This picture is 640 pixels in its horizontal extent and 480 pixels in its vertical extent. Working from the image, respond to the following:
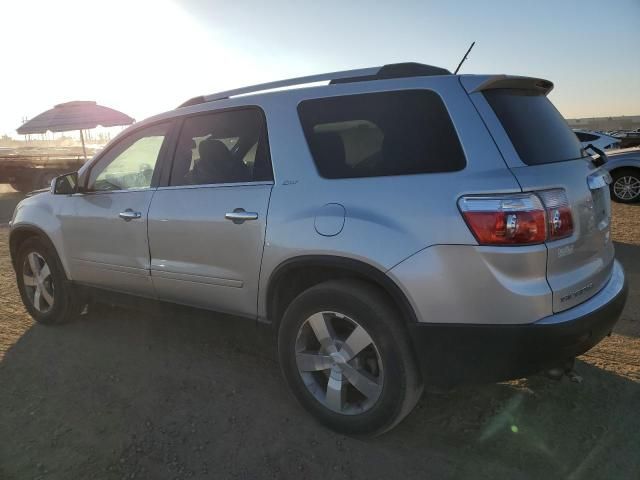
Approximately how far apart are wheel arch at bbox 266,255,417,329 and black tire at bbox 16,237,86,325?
86.0 inches

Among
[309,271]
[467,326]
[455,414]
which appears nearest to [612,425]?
[455,414]

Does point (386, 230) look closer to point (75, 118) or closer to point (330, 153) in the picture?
point (330, 153)

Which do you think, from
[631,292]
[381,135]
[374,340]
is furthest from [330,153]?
[631,292]

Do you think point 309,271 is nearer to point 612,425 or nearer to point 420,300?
point 420,300

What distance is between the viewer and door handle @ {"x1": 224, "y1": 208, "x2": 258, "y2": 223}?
274 cm

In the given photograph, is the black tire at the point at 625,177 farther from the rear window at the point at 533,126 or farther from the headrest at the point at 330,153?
the headrest at the point at 330,153

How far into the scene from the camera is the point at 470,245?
2066 millimetres

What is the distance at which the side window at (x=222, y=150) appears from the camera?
2918 mm

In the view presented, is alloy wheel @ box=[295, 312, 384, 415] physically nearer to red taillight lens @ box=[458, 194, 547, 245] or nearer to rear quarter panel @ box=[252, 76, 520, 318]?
rear quarter panel @ box=[252, 76, 520, 318]

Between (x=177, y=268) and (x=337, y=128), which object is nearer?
(x=337, y=128)

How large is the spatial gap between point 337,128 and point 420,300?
1.07 m

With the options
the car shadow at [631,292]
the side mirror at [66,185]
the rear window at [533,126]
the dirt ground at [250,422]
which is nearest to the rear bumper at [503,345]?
the dirt ground at [250,422]

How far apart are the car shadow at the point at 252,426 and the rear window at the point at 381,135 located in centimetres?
114

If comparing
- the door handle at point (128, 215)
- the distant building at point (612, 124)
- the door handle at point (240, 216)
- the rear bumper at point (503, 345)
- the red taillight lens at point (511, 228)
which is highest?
the red taillight lens at point (511, 228)
